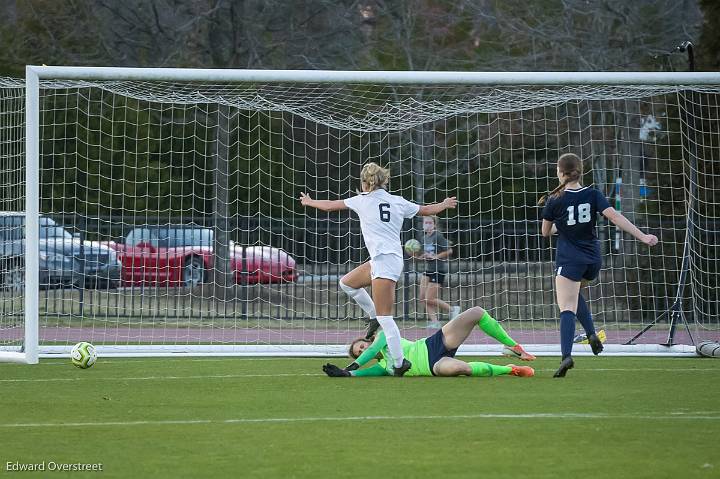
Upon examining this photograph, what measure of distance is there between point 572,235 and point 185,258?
9.79m

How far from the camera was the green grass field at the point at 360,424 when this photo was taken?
6.21 meters

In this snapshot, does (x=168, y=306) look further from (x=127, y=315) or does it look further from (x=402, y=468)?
(x=402, y=468)

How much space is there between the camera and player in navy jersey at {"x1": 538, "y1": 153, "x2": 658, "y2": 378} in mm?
10680

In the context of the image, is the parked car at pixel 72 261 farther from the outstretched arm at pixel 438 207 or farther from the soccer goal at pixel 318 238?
the outstretched arm at pixel 438 207

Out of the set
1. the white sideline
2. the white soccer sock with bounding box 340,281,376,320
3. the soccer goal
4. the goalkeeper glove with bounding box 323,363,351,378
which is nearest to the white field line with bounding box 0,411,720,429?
the goalkeeper glove with bounding box 323,363,351,378

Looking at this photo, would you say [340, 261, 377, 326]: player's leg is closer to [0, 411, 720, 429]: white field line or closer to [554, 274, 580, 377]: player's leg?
[554, 274, 580, 377]: player's leg

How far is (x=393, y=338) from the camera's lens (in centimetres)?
1068

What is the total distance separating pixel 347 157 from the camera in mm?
20109

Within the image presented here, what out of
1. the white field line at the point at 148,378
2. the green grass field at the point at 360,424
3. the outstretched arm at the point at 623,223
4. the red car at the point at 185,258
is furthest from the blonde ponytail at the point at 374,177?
the red car at the point at 185,258

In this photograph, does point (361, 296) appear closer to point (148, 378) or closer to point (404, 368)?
point (404, 368)

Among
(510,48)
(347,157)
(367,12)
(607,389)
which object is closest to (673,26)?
(510,48)

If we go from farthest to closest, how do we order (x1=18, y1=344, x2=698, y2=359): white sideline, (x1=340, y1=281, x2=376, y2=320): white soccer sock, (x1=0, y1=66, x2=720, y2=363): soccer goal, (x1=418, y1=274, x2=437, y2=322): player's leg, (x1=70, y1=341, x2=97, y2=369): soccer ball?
(x1=418, y1=274, x2=437, y2=322): player's leg, (x1=0, y1=66, x2=720, y2=363): soccer goal, (x1=18, y1=344, x2=698, y2=359): white sideline, (x1=340, y1=281, x2=376, y2=320): white soccer sock, (x1=70, y1=341, x2=97, y2=369): soccer ball

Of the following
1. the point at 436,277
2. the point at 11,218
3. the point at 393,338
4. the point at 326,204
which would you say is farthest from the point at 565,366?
the point at 11,218

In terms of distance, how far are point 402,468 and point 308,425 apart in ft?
5.58
